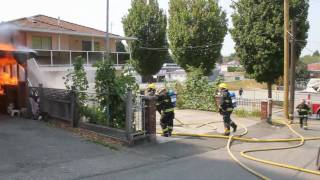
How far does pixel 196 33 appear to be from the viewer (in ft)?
114

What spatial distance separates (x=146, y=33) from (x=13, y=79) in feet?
78.4

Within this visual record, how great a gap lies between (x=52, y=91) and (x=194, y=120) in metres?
6.55

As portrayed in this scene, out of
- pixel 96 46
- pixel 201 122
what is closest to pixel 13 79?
pixel 201 122

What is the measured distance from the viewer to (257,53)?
2673 centimetres

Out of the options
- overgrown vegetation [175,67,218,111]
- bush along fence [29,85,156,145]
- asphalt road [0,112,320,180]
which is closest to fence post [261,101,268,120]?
overgrown vegetation [175,67,218,111]

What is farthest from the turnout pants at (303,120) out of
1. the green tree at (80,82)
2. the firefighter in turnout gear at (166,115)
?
the green tree at (80,82)

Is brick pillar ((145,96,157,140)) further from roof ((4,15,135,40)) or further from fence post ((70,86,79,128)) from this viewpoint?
roof ((4,15,135,40))

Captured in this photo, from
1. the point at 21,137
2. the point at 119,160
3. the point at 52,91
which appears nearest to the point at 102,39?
the point at 52,91

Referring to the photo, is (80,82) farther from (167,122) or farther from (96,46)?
(96,46)

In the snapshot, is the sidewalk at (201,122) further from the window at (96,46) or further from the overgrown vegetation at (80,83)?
the window at (96,46)

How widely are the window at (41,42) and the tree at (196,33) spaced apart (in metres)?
11.3

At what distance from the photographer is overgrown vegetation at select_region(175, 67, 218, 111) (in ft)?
76.0

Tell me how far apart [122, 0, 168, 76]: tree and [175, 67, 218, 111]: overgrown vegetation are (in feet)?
47.4

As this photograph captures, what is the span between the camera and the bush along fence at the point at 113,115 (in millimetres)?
12125
